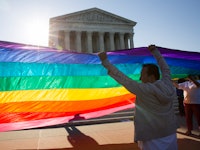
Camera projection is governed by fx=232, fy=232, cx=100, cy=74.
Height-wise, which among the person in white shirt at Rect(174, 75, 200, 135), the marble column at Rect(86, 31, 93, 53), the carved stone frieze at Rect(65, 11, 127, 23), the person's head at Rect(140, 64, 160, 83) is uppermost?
the carved stone frieze at Rect(65, 11, 127, 23)

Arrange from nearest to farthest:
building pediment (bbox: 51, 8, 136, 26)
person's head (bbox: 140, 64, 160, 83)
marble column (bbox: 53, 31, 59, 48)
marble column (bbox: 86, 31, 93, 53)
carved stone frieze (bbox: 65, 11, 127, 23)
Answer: person's head (bbox: 140, 64, 160, 83)
marble column (bbox: 53, 31, 59, 48)
building pediment (bbox: 51, 8, 136, 26)
carved stone frieze (bbox: 65, 11, 127, 23)
marble column (bbox: 86, 31, 93, 53)

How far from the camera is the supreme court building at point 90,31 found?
46375mm

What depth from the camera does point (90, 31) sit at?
4816cm

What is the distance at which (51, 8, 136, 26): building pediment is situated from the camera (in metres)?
46.6

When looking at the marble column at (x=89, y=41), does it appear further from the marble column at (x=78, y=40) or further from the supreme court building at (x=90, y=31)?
the marble column at (x=78, y=40)

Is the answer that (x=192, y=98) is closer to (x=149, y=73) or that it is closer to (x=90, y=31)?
(x=149, y=73)

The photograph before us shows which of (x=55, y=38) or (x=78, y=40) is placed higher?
(x=55, y=38)

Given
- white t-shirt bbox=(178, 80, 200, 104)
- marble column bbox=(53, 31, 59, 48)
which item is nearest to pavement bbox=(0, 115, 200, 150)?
white t-shirt bbox=(178, 80, 200, 104)

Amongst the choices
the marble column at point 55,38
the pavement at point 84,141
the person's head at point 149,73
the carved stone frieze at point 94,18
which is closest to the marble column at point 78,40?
the carved stone frieze at point 94,18

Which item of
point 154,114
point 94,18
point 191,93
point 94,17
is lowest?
point 191,93

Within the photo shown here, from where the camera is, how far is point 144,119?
7.95 ft

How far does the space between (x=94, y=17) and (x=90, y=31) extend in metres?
3.12

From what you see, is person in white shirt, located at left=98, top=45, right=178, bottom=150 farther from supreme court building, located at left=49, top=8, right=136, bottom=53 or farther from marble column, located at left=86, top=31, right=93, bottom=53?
marble column, located at left=86, top=31, right=93, bottom=53

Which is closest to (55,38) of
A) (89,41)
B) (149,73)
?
(89,41)
